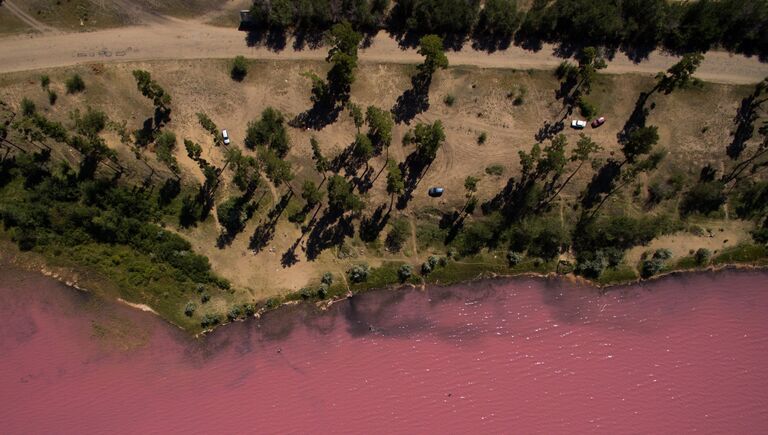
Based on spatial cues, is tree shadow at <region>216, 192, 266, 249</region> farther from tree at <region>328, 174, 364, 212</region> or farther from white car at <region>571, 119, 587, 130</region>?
white car at <region>571, 119, 587, 130</region>

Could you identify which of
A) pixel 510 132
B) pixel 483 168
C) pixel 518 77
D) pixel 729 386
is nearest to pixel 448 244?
pixel 483 168

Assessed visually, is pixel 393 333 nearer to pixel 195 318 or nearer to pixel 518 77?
pixel 195 318

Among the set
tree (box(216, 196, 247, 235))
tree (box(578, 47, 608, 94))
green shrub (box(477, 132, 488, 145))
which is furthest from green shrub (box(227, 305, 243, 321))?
tree (box(578, 47, 608, 94))

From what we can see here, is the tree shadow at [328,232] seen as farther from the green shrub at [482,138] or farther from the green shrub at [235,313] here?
the green shrub at [482,138]

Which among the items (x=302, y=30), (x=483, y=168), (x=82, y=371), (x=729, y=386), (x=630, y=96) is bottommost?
(x=82, y=371)

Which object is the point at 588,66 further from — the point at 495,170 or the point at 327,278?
the point at 327,278

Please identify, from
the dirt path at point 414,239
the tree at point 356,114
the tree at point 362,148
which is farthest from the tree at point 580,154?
the tree at point 356,114
